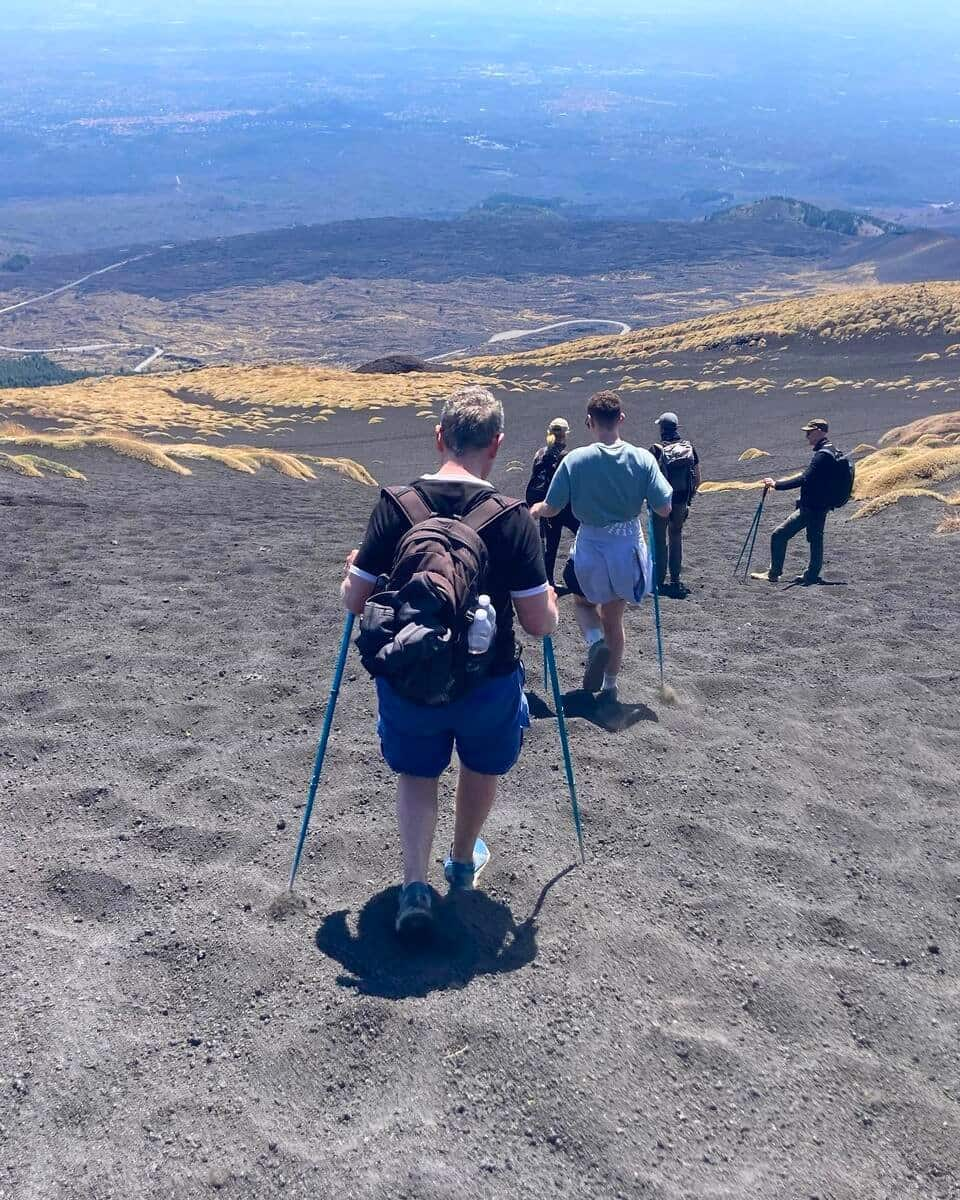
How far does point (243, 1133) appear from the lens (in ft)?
10.1

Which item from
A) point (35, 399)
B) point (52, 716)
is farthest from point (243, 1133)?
point (35, 399)

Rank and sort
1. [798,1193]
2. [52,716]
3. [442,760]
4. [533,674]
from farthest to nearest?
[533,674] → [52,716] → [442,760] → [798,1193]

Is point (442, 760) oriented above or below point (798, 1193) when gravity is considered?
above

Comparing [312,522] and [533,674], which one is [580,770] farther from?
[312,522]

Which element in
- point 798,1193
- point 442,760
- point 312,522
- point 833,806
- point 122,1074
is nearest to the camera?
point 798,1193

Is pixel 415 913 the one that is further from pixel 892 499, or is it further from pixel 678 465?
pixel 892 499

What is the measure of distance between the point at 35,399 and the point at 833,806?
35835 mm

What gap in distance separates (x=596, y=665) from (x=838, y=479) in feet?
15.6

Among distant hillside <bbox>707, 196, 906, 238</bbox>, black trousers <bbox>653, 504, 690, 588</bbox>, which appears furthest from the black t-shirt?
distant hillside <bbox>707, 196, 906, 238</bbox>

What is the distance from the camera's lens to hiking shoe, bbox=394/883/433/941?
381 centimetres

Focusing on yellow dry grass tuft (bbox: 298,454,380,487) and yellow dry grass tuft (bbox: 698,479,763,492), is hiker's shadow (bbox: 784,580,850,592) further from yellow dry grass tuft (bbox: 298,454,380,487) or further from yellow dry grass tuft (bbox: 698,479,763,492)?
yellow dry grass tuft (bbox: 298,454,380,487)

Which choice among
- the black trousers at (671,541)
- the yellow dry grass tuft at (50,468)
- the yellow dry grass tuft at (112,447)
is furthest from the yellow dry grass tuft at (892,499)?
the yellow dry grass tuft at (112,447)

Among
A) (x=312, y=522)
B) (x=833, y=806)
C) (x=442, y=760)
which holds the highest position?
(x=442, y=760)

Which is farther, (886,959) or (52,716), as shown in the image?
(52,716)
